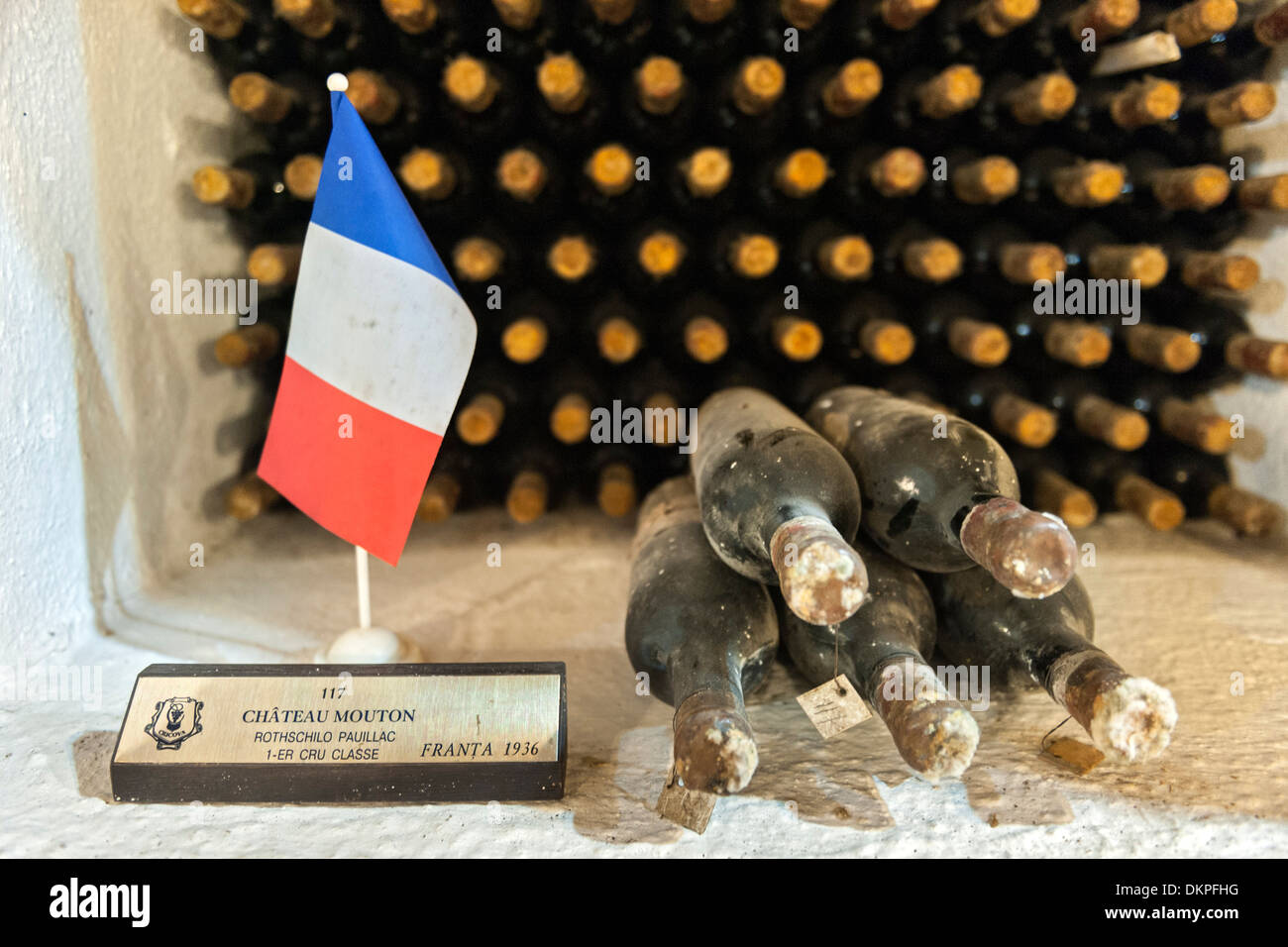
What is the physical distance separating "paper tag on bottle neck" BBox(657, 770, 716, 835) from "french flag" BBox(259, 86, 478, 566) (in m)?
0.40

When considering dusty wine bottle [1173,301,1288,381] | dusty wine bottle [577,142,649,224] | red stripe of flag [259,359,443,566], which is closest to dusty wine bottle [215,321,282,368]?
red stripe of flag [259,359,443,566]

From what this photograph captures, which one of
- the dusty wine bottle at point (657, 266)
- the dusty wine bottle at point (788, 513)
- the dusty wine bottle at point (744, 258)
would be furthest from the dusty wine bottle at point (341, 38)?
the dusty wine bottle at point (788, 513)

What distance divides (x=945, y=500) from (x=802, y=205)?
67cm

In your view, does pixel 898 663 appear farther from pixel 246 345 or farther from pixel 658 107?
pixel 246 345

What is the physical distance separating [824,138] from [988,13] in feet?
0.90

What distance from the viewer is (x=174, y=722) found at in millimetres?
833

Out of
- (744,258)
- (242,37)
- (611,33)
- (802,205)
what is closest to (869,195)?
(802,205)

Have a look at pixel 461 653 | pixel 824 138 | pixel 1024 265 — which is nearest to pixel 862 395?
pixel 1024 265

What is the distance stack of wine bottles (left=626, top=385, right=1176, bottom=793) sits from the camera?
27.6 inches

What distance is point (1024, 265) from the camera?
1.22m

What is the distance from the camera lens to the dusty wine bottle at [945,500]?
714mm

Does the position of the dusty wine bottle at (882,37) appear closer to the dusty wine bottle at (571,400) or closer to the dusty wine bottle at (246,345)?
the dusty wine bottle at (571,400)

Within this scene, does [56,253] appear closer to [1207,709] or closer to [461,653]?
[461,653]

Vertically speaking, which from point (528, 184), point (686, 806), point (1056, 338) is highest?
point (528, 184)
